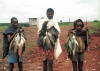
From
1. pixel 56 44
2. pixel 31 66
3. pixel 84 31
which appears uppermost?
pixel 84 31

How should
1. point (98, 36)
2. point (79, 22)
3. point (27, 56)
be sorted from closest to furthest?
point (79, 22)
point (27, 56)
point (98, 36)

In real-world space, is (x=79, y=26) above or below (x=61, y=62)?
above

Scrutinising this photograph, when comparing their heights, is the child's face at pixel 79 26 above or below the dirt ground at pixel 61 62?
above

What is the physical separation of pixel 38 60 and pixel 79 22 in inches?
165

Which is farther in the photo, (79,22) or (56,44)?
(56,44)

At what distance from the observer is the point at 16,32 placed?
5855mm

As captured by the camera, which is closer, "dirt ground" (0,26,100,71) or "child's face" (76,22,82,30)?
"child's face" (76,22,82,30)

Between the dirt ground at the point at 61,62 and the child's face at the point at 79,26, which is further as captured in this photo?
the dirt ground at the point at 61,62

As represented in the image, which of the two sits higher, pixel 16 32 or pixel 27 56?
pixel 16 32

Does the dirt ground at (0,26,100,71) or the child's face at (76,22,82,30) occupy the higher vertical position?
the child's face at (76,22,82,30)

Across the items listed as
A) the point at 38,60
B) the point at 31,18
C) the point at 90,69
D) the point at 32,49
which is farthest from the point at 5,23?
the point at 90,69

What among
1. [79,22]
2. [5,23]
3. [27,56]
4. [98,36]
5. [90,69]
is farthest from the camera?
[5,23]

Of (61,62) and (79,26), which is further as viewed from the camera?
(61,62)

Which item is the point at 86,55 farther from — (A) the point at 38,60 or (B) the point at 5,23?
(B) the point at 5,23
